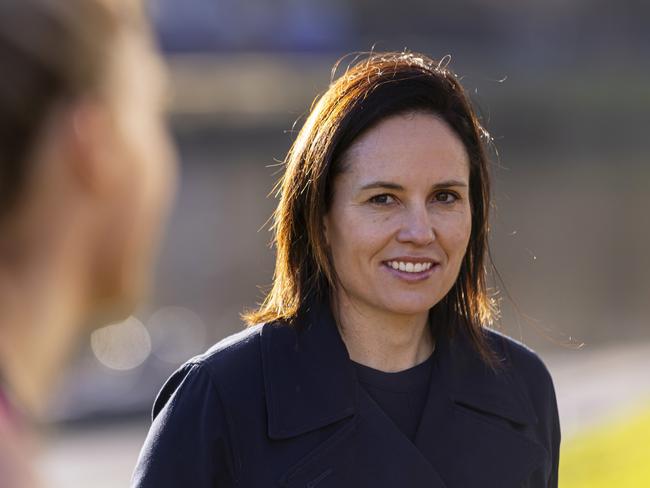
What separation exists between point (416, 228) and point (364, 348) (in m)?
0.34

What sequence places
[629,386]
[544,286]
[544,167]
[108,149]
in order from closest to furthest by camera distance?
[108,149], [629,386], [544,286], [544,167]

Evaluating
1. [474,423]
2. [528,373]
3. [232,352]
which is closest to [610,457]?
[528,373]

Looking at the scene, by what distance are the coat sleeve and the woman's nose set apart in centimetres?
59

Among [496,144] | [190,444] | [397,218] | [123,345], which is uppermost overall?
[496,144]

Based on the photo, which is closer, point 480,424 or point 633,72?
point 480,424

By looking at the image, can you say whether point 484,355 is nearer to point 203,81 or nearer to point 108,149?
point 108,149

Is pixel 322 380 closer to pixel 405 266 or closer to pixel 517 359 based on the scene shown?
pixel 405 266

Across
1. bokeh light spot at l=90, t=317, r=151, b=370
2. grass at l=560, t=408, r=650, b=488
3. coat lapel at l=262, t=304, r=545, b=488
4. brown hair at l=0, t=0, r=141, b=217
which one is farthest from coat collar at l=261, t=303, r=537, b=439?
bokeh light spot at l=90, t=317, r=151, b=370

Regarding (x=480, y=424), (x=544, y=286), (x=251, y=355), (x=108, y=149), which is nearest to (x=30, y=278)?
(x=108, y=149)

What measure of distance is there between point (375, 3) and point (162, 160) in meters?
34.0

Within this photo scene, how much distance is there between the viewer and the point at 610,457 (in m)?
8.49

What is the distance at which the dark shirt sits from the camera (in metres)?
3.38

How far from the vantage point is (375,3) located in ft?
114

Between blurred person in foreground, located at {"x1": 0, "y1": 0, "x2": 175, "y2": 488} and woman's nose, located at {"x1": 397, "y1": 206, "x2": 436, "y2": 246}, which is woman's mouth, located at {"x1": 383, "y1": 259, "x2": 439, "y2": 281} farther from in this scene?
blurred person in foreground, located at {"x1": 0, "y1": 0, "x2": 175, "y2": 488}
